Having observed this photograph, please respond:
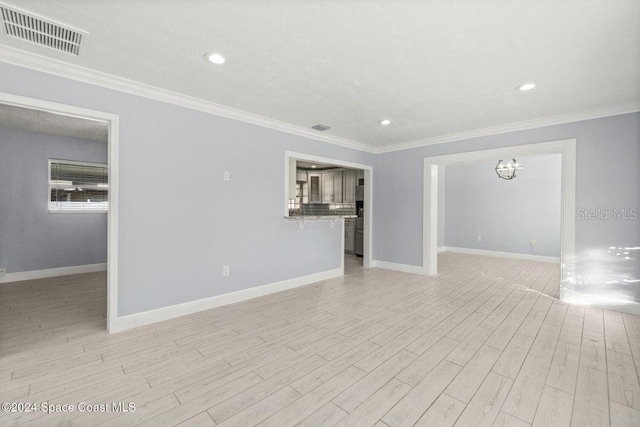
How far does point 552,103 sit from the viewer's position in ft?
11.5

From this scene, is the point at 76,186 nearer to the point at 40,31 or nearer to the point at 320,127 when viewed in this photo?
the point at 40,31

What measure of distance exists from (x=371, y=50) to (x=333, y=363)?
8.52ft

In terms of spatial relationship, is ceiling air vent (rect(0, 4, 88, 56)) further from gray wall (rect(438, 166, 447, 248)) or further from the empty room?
gray wall (rect(438, 166, 447, 248))

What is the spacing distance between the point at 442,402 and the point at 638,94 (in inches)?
159

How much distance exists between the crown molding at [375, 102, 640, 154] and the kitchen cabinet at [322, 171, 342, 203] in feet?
9.28

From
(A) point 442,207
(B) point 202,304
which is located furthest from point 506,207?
(B) point 202,304

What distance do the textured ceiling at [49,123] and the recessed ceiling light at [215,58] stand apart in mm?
2361

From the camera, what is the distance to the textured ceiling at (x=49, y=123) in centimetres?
401

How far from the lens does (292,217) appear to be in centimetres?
448

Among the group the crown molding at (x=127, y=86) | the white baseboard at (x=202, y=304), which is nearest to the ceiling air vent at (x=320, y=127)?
the crown molding at (x=127, y=86)

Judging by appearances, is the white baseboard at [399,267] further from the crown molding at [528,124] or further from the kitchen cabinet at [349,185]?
the kitchen cabinet at [349,185]

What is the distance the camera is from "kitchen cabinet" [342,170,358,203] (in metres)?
8.18

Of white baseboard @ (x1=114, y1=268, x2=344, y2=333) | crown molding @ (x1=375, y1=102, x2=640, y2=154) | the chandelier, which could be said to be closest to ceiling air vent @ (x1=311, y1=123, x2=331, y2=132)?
crown molding @ (x1=375, y1=102, x2=640, y2=154)

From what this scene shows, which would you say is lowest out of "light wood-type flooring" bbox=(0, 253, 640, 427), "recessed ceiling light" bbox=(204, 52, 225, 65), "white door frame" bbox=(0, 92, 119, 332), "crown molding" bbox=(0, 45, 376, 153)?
"light wood-type flooring" bbox=(0, 253, 640, 427)
